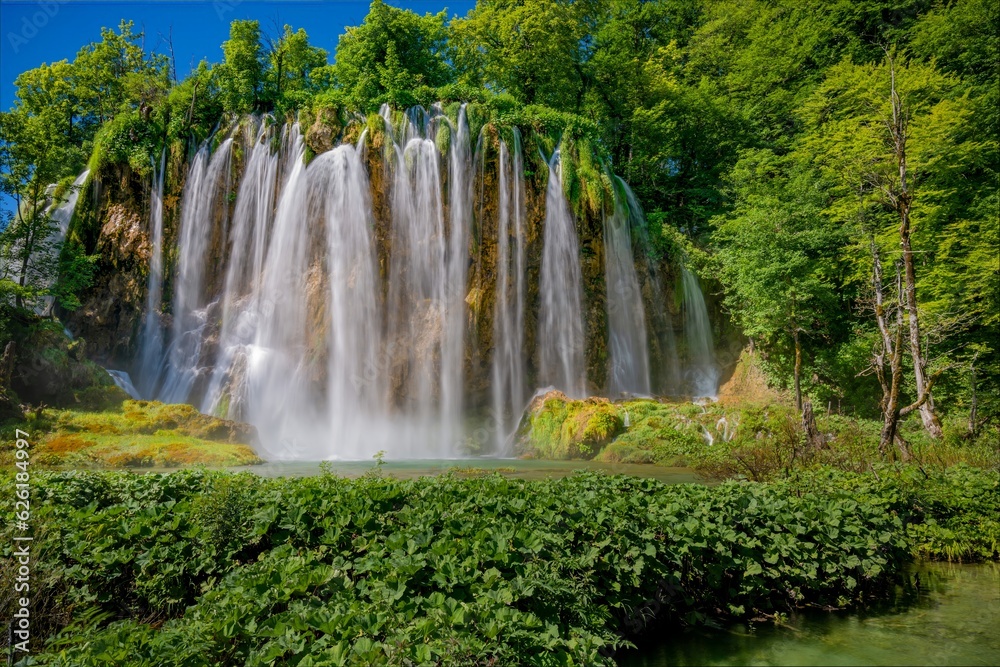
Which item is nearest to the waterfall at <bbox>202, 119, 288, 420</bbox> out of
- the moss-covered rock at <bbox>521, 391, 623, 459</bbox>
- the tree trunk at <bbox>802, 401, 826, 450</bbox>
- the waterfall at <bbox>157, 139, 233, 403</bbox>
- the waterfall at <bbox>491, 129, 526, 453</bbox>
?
the waterfall at <bbox>157, 139, 233, 403</bbox>

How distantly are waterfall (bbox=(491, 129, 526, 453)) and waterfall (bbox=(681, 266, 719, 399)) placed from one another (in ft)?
24.5

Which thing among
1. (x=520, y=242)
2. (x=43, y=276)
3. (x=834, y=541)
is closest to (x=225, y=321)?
(x=43, y=276)

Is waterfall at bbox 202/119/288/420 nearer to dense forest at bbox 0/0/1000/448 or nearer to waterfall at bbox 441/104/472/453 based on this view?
dense forest at bbox 0/0/1000/448

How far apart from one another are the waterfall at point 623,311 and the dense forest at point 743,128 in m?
2.02

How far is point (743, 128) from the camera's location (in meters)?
26.3

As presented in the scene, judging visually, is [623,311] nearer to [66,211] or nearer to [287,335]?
[287,335]

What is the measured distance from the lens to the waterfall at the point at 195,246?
20706 mm

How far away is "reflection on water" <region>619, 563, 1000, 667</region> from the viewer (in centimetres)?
358

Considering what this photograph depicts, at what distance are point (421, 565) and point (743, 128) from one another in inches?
1123

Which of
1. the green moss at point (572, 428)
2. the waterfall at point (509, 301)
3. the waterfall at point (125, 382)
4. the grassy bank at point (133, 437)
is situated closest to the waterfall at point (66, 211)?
the waterfall at point (125, 382)

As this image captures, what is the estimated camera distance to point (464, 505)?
4168 millimetres

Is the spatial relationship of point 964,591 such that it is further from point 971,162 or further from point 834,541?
point 971,162

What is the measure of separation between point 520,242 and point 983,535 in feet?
53.6

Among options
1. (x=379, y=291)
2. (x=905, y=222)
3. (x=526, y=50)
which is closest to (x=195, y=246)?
(x=379, y=291)
